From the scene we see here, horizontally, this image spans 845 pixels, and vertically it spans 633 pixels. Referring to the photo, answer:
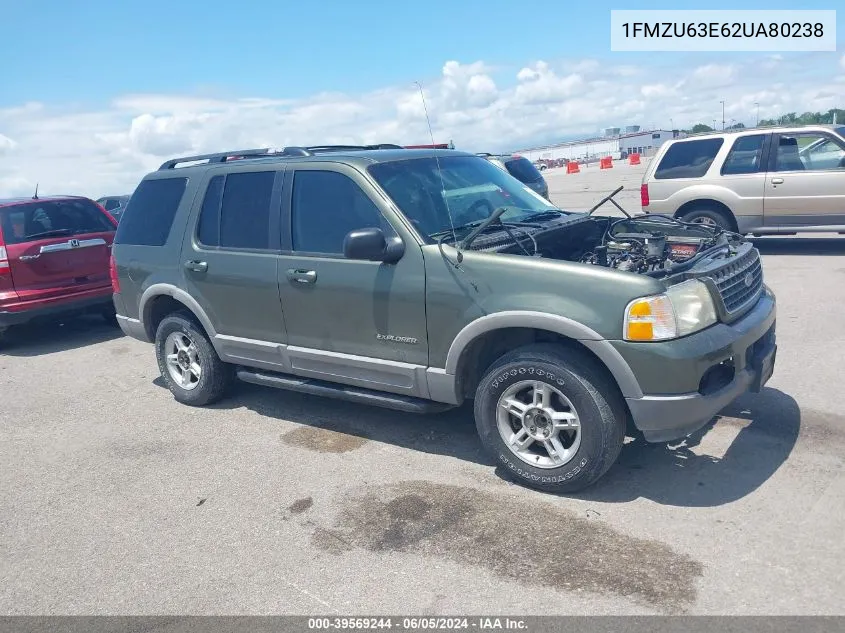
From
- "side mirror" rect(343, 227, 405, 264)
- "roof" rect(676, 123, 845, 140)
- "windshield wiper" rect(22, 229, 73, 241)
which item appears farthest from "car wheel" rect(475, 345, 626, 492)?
"roof" rect(676, 123, 845, 140)

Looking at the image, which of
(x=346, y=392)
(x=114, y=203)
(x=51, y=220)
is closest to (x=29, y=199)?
(x=51, y=220)

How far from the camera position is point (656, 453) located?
461cm

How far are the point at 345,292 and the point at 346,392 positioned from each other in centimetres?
73

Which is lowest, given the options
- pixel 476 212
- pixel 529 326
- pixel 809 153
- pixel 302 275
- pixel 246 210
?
pixel 529 326

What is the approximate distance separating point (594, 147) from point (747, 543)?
9526 cm

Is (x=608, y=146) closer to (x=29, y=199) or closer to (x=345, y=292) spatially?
(x=29, y=199)

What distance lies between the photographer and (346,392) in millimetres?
5102

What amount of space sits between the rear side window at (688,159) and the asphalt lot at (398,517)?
218 inches

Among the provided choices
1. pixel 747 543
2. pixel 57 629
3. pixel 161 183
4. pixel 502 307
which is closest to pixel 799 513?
pixel 747 543

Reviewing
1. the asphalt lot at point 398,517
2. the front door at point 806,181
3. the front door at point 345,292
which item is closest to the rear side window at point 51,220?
the asphalt lot at point 398,517

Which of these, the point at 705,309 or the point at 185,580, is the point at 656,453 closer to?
the point at 705,309

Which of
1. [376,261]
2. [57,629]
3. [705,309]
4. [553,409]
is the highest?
[376,261]

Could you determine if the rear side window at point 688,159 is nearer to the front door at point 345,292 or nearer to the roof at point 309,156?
the roof at point 309,156

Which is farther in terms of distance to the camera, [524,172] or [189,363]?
[524,172]
